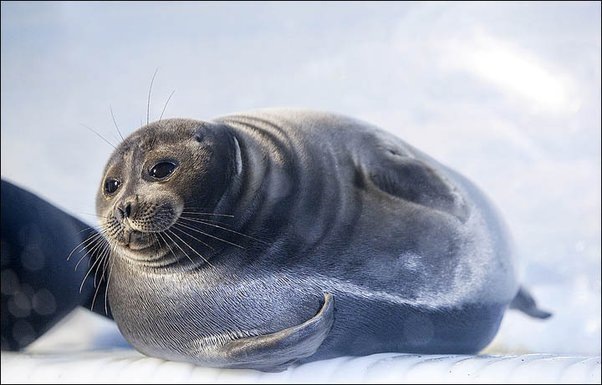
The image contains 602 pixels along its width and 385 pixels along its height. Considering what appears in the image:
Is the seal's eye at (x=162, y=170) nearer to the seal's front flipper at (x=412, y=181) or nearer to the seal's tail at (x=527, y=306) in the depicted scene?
the seal's front flipper at (x=412, y=181)

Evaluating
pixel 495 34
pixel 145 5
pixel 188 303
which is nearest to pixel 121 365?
pixel 188 303

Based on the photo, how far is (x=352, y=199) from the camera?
1514 mm

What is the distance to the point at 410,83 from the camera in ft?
7.32

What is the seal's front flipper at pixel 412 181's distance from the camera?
5.18ft

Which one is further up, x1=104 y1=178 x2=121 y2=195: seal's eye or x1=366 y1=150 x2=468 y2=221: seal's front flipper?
x1=366 y1=150 x2=468 y2=221: seal's front flipper

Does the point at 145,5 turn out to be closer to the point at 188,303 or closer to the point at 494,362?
the point at 188,303

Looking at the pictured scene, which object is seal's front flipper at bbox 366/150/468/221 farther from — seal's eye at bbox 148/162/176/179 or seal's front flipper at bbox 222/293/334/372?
seal's eye at bbox 148/162/176/179

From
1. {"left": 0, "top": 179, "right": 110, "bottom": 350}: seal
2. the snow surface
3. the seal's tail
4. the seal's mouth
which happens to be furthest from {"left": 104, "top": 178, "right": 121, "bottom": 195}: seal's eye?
the seal's tail

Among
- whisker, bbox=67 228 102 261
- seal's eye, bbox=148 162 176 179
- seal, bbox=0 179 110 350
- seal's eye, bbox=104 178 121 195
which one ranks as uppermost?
seal's eye, bbox=148 162 176 179

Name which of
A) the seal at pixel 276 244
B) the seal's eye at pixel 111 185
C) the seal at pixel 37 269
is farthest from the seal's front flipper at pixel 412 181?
the seal at pixel 37 269

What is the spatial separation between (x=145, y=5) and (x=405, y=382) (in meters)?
1.33

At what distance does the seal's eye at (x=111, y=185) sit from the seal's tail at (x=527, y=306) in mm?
1259

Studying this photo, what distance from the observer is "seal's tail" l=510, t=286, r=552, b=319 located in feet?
6.95

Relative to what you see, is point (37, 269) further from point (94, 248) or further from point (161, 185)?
point (161, 185)
